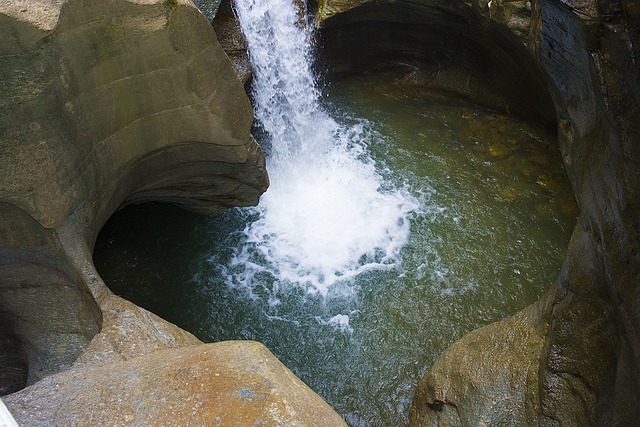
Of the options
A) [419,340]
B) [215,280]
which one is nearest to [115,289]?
[215,280]

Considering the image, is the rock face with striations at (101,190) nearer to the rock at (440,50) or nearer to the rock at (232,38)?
the rock at (232,38)

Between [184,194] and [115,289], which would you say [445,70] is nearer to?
[184,194]

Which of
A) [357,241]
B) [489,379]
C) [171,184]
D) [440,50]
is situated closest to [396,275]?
[357,241]

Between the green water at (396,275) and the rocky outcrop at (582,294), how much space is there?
2.80ft

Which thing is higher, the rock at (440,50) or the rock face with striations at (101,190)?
the rock at (440,50)

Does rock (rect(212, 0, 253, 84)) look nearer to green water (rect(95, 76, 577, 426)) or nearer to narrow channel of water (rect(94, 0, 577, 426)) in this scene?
narrow channel of water (rect(94, 0, 577, 426))

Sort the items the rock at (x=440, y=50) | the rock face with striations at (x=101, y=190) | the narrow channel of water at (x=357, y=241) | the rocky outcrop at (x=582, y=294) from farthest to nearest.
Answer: the rock at (x=440, y=50) → the narrow channel of water at (x=357, y=241) → the rocky outcrop at (x=582, y=294) → the rock face with striations at (x=101, y=190)

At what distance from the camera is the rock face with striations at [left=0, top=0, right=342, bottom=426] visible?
9.61 feet

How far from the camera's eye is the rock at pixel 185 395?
2783mm

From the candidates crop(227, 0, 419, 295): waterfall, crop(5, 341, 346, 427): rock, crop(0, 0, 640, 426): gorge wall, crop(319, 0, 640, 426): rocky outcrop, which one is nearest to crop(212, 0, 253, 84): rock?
crop(227, 0, 419, 295): waterfall

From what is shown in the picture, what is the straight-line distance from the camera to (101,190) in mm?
4840

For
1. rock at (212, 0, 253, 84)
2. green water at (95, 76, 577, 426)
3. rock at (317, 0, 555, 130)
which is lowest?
green water at (95, 76, 577, 426)

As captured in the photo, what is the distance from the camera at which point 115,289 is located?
6.29 m

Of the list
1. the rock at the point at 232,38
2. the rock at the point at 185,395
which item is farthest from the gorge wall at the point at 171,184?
the rock at the point at 232,38
